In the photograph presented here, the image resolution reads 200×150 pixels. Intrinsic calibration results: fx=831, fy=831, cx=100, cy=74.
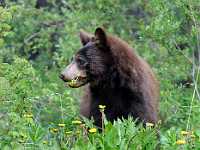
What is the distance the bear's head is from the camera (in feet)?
27.4

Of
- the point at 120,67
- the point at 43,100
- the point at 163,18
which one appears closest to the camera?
the point at 43,100

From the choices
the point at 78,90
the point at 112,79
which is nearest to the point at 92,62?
the point at 112,79

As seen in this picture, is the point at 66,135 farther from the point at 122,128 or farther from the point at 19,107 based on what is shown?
the point at 19,107

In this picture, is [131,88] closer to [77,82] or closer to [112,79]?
[112,79]

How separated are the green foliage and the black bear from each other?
9.7 inches

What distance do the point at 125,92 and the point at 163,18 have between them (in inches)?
76.9

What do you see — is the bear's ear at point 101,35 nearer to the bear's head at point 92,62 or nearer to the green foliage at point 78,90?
the bear's head at point 92,62

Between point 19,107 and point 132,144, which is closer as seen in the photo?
point 132,144

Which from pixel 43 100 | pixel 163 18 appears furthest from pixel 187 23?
pixel 43 100

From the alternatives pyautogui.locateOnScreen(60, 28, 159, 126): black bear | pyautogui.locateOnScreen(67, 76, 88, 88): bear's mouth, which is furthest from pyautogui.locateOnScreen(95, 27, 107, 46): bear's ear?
pyautogui.locateOnScreen(67, 76, 88, 88): bear's mouth

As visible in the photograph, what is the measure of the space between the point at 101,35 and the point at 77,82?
1.73 feet

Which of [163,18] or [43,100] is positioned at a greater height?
[163,18]

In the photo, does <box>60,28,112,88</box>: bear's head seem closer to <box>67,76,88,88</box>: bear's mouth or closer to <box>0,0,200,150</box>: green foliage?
<box>67,76,88,88</box>: bear's mouth

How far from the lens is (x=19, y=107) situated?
22.8 ft
